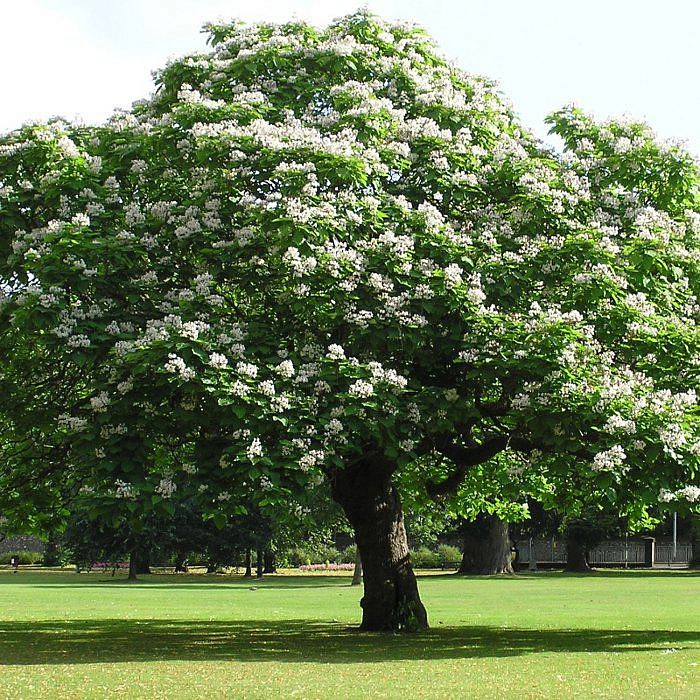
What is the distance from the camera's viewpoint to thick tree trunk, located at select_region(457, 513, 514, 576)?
197 ft

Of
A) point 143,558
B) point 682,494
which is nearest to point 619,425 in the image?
point 682,494

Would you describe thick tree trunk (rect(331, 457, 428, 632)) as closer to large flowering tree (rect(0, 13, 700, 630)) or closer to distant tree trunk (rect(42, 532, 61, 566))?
large flowering tree (rect(0, 13, 700, 630))

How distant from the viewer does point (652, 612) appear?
29203 millimetres

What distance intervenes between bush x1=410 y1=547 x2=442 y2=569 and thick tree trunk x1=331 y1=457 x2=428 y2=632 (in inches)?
2133

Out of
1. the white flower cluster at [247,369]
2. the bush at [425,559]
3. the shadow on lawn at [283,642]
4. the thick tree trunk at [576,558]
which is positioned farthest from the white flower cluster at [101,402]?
the bush at [425,559]

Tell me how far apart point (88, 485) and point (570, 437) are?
7.76 meters

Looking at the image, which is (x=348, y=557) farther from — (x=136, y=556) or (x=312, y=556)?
(x=136, y=556)

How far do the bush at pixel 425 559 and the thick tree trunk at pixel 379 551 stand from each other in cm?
5418

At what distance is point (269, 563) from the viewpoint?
238 feet

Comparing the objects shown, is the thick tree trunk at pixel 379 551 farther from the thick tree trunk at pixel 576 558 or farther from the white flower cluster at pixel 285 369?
the thick tree trunk at pixel 576 558

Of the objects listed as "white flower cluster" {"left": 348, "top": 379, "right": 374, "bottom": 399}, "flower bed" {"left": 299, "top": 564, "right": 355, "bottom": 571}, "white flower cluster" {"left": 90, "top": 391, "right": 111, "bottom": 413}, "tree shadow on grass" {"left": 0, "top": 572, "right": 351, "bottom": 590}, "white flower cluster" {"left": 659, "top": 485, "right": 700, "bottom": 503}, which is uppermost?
"white flower cluster" {"left": 348, "top": 379, "right": 374, "bottom": 399}

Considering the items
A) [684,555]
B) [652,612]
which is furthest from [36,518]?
[684,555]

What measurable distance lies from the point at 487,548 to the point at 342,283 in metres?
46.2

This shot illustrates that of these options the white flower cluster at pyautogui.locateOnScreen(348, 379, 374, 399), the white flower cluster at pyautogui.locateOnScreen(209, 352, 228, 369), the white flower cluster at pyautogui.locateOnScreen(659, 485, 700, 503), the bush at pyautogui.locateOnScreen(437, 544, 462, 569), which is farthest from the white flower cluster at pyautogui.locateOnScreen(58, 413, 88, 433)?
the bush at pyautogui.locateOnScreen(437, 544, 462, 569)
